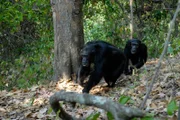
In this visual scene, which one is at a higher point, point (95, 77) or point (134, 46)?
point (134, 46)

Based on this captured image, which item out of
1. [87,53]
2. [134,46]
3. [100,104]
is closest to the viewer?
[100,104]

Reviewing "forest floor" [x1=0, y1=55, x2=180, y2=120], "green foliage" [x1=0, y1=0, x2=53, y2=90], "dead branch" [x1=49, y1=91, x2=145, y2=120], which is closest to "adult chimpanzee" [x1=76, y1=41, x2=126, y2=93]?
"forest floor" [x1=0, y1=55, x2=180, y2=120]

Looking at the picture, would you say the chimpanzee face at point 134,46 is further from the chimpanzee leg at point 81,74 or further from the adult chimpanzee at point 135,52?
the chimpanzee leg at point 81,74

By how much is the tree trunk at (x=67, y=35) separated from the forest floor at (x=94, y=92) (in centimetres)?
29

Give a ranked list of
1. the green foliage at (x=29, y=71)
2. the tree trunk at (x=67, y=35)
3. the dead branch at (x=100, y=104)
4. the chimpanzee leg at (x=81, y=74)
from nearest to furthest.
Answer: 1. the dead branch at (x=100, y=104)
2. the chimpanzee leg at (x=81, y=74)
3. the tree trunk at (x=67, y=35)
4. the green foliage at (x=29, y=71)

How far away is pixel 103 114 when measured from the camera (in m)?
3.47

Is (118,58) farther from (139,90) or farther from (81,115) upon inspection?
(81,115)

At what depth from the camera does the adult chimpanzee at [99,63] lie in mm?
5348

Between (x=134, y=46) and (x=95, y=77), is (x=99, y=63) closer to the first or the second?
(x=95, y=77)

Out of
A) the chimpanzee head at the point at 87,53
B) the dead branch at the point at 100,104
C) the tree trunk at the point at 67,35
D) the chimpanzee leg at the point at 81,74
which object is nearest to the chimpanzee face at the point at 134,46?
the tree trunk at the point at 67,35

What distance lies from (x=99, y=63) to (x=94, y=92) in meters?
0.48

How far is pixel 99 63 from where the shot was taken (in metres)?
5.42

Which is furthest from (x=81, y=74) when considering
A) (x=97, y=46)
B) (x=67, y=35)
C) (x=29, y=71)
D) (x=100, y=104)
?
(x=100, y=104)

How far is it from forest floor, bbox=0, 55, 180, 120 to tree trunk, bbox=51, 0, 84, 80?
293 millimetres
